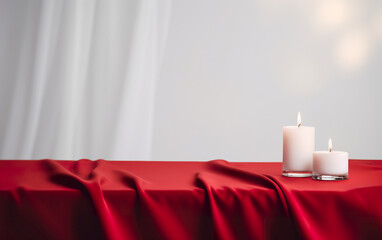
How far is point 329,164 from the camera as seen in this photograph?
0.83 meters

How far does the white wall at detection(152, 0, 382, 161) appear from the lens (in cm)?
273

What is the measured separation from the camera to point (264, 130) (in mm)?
2787

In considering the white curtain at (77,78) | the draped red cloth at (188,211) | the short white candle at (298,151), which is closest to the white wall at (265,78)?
the white curtain at (77,78)

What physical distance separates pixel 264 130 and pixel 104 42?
4.09ft

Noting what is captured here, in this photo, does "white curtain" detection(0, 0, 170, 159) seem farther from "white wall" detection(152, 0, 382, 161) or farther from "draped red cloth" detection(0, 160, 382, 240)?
"draped red cloth" detection(0, 160, 382, 240)

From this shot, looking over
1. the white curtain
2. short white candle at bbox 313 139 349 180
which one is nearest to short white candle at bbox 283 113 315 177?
short white candle at bbox 313 139 349 180

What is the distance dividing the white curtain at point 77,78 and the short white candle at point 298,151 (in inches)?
69.7

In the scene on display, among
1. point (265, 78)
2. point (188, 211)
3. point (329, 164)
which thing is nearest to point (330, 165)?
point (329, 164)

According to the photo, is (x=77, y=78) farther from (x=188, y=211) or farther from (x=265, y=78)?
(x=188, y=211)

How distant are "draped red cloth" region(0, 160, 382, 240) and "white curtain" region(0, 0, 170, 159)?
5.93 ft

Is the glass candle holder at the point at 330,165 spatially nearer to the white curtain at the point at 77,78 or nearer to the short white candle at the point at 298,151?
the short white candle at the point at 298,151

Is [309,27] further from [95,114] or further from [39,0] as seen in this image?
[39,0]

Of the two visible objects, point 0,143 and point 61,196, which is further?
point 0,143

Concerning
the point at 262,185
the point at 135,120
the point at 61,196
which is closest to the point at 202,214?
the point at 262,185
